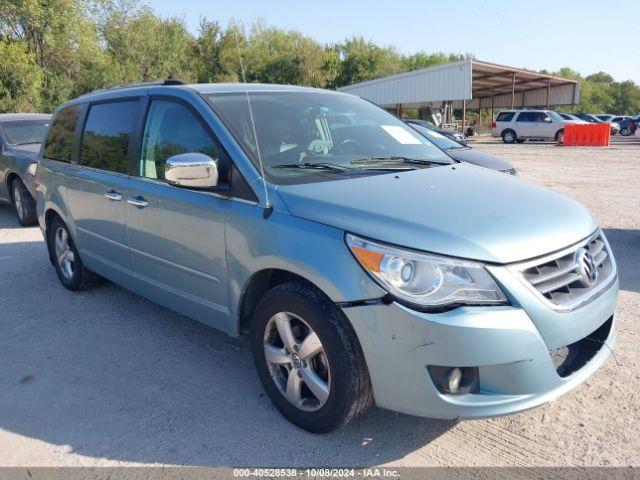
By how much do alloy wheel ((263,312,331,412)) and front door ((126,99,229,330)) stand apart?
435 mm

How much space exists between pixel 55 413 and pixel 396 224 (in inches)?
88.4

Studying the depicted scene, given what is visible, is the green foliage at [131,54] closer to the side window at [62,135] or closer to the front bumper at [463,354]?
the side window at [62,135]

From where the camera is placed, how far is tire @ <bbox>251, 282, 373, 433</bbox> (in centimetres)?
254

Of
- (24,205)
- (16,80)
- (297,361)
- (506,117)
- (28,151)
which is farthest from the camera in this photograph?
(506,117)

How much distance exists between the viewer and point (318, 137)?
361 cm

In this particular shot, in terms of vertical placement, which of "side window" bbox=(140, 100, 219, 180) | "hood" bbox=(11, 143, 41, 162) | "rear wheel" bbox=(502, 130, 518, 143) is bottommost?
"rear wheel" bbox=(502, 130, 518, 143)

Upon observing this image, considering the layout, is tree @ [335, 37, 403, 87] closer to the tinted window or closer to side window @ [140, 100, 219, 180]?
the tinted window

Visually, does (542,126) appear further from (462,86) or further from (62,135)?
(62,135)

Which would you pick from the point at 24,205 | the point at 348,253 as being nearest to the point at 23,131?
the point at 24,205

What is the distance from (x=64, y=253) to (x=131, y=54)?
3657 centimetres

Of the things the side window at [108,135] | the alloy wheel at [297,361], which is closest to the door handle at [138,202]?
the side window at [108,135]

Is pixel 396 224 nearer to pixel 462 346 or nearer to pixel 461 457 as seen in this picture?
pixel 462 346

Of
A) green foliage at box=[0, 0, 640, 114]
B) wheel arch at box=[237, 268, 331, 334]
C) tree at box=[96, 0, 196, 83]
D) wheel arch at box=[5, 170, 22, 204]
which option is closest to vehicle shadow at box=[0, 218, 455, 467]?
wheel arch at box=[237, 268, 331, 334]

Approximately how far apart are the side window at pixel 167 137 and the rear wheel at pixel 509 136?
3033cm
